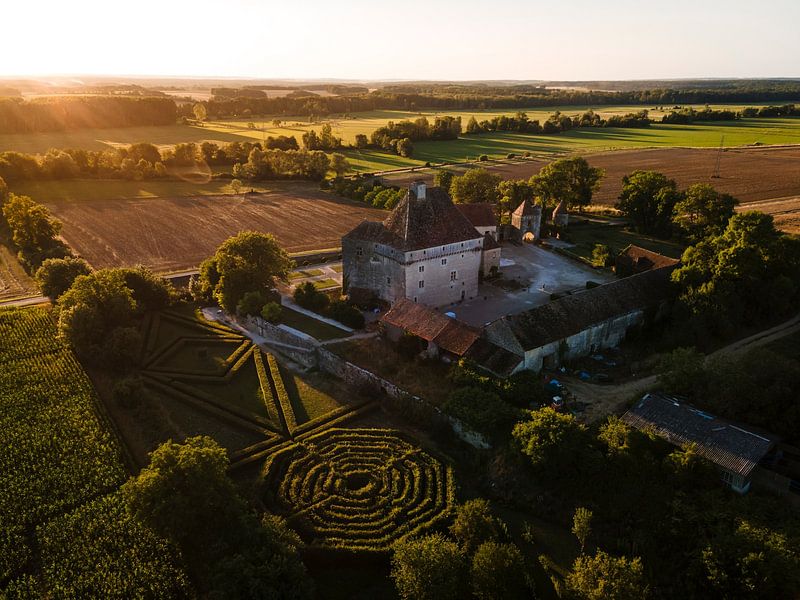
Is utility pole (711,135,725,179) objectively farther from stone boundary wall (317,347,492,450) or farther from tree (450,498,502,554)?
tree (450,498,502,554)

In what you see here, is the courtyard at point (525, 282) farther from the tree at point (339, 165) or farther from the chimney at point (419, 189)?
the tree at point (339, 165)

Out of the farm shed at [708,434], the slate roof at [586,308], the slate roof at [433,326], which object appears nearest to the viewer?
the farm shed at [708,434]

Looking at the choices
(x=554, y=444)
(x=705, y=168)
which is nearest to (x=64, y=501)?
(x=554, y=444)

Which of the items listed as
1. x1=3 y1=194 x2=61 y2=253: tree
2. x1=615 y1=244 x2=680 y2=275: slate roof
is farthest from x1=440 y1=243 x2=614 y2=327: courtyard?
x1=3 y1=194 x2=61 y2=253: tree

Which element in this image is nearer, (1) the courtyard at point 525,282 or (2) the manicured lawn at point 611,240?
(1) the courtyard at point 525,282

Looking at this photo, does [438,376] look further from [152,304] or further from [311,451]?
[152,304]

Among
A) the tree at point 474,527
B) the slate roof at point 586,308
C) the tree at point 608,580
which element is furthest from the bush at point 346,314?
the tree at point 608,580

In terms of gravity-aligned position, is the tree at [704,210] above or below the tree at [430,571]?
above
